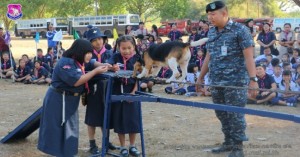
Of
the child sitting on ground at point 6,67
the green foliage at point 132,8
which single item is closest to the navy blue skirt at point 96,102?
the child sitting on ground at point 6,67

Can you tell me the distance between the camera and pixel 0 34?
13.5 meters

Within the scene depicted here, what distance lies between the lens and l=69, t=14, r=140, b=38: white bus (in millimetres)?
35944

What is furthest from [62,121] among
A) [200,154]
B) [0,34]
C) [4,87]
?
[0,34]

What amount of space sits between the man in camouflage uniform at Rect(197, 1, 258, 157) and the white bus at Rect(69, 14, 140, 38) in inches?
1187

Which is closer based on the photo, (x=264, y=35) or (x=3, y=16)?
(x=264, y=35)

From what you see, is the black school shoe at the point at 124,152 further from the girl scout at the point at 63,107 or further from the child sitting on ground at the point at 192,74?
the child sitting on ground at the point at 192,74

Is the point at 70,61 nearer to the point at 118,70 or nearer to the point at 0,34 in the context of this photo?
the point at 118,70

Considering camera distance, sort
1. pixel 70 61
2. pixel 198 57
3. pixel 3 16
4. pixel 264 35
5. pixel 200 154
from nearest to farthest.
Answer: pixel 70 61, pixel 200 154, pixel 198 57, pixel 264 35, pixel 3 16

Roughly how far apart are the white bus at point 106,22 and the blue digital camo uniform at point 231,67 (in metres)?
30.2

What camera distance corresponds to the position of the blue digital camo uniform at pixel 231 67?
415cm

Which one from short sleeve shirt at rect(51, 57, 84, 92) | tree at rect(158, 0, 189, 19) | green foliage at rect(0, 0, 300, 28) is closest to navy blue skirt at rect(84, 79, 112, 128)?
short sleeve shirt at rect(51, 57, 84, 92)

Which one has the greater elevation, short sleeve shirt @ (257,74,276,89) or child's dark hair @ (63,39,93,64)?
child's dark hair @ (63,39,93,64)

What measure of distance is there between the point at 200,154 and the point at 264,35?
687cm

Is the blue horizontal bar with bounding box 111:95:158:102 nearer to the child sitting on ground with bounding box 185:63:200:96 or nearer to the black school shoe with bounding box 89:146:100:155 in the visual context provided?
the black school shoe with bounding box 89:146:100:155
